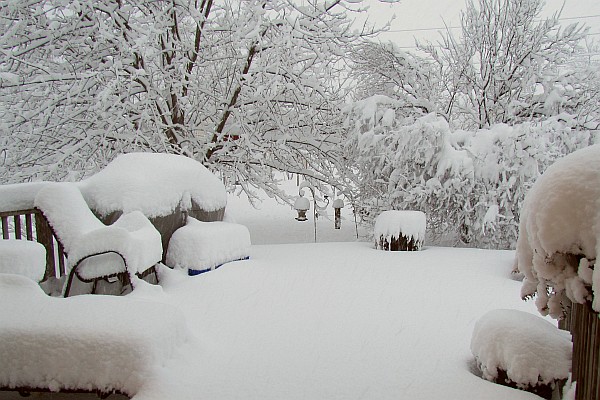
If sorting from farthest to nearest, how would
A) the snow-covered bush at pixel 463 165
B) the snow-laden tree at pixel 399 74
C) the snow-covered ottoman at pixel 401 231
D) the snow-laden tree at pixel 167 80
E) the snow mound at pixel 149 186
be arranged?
the snow-laden tree at pixel 399 74, the snow-laden tree at pixel 167 80, the snow-covered bush at pixel 463 165, the snow-covered ottoman at pixel 401 231, the snow mound at pixel 149 186

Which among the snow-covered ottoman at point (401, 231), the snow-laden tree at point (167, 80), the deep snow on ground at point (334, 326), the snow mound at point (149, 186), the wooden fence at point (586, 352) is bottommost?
the deep snow on ground at point (334, 326)

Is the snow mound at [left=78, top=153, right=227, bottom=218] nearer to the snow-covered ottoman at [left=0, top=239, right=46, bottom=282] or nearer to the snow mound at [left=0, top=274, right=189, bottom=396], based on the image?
the snow-covered ottoman at [left=0, top=239, right=46, bottom=282]

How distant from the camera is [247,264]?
16.1 feet

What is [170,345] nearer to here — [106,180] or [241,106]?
[106,180]

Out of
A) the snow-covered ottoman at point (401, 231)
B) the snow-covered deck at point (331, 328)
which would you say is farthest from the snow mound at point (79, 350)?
the snow-covered ottoman at point (401, 231)

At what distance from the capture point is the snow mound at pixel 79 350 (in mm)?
1991

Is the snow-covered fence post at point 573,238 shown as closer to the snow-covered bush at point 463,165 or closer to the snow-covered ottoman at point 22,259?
the snow-covered ottoman at point 22,259

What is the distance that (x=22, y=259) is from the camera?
2.69 m

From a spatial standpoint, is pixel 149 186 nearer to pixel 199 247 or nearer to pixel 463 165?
pixel 199 247

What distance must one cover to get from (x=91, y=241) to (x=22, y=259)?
0.61m

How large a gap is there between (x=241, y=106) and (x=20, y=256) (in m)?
6.03

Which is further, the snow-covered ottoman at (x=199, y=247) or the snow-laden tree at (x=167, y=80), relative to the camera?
the snow-laden tree at (x=167, y=80)

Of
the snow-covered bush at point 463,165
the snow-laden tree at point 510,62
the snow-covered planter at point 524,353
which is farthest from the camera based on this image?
the snow-laden tree at point 510,62

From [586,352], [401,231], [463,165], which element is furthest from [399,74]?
[586,352]
